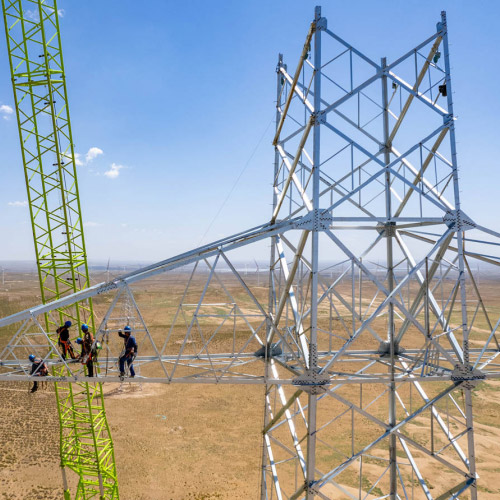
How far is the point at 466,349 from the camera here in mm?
11469

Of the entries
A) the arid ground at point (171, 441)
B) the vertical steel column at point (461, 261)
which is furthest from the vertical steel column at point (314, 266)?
the arid ground at point (171, 441)

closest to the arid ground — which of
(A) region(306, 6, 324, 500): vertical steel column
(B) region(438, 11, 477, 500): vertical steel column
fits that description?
(B) region(438, 11, 477, 500): vertical steel column

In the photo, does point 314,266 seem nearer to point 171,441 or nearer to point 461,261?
point 461,261

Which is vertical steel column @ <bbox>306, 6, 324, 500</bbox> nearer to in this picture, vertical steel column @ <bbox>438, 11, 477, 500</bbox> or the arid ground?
vertical steel column @ <bbox>438, 11, 477, 500</bbox>

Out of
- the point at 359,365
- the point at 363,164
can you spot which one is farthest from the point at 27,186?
the point at 359,365

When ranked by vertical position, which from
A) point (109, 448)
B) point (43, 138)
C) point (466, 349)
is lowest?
point (109, 448)

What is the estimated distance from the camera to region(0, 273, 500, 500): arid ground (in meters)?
Result: 21.9

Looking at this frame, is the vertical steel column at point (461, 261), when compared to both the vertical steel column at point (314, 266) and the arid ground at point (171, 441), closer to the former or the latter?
the vertical steel column at point (314, 266)

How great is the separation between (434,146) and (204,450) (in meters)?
23.4

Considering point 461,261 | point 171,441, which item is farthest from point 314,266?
point 171,441

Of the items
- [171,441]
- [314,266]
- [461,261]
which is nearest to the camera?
[314,266]

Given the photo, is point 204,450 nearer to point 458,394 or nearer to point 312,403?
point 312,403

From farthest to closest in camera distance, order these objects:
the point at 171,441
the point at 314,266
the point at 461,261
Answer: the point at 171,441
the point at 461,261
the point at 314,266

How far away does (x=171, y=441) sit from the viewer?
26.7m
